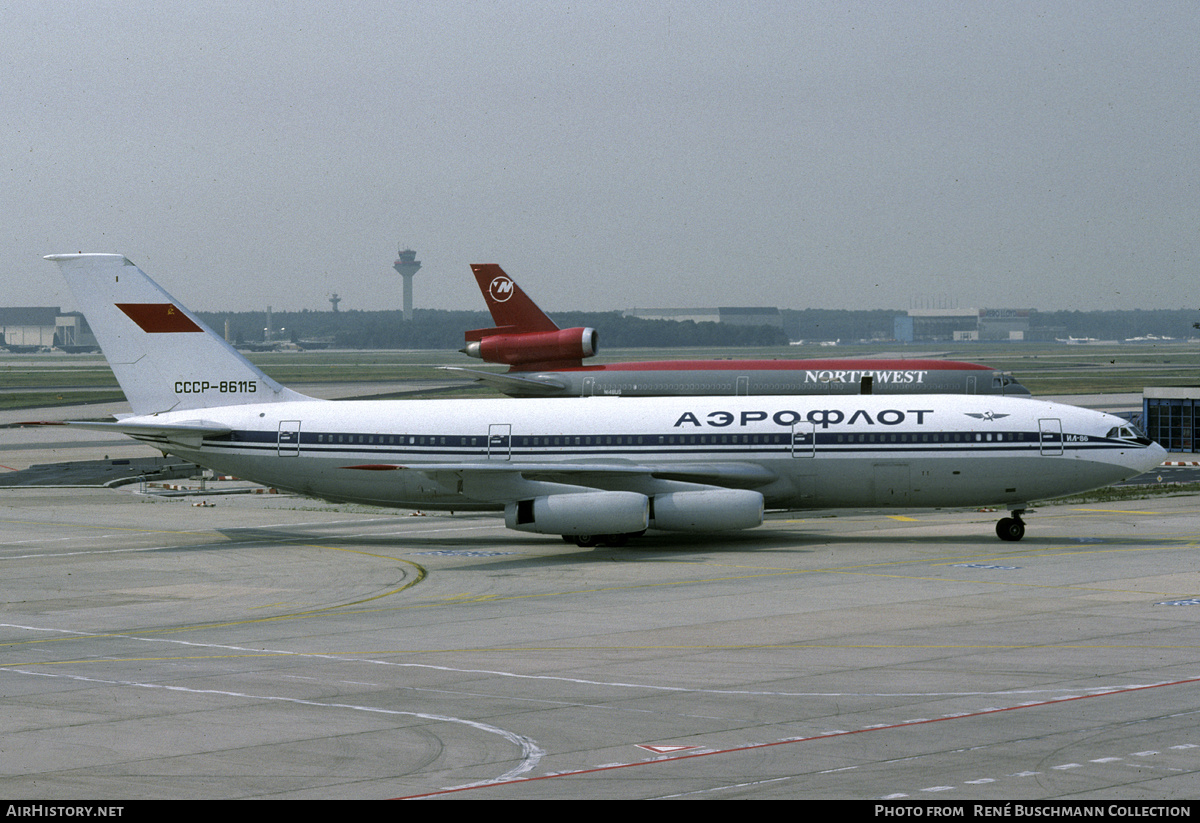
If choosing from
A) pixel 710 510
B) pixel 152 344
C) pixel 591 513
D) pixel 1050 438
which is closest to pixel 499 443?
pixel 591 513

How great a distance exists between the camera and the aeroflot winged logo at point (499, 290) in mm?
69875

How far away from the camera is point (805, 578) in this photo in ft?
112

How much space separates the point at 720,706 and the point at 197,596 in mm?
17604

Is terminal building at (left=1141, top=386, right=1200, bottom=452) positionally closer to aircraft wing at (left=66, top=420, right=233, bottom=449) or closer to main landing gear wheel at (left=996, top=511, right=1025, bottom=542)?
main landing gear wheel at (left=996, top=511, right=1025, bottom=542)

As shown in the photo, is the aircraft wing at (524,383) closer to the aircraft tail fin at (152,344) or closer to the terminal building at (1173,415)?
the aircraft tail fin at (152,344)

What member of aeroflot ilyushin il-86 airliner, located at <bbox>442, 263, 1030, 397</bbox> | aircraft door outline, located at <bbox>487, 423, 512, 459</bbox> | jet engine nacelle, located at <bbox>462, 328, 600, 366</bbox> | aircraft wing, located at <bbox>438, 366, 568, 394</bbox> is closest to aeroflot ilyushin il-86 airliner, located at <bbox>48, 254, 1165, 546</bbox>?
aircraft door outline, located at <bbox>487, 423, 512, 459</bbox>

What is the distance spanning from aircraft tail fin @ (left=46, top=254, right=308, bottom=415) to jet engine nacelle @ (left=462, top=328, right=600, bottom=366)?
2505cm

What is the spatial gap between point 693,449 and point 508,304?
98.5 feet

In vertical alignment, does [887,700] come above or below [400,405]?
below

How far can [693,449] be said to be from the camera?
1652 inches

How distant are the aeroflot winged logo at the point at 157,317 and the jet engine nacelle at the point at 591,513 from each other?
45.4 ft

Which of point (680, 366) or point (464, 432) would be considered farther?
point (680, 366)
